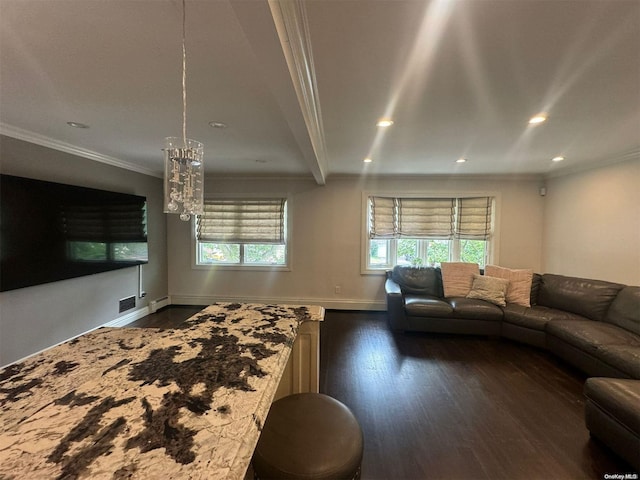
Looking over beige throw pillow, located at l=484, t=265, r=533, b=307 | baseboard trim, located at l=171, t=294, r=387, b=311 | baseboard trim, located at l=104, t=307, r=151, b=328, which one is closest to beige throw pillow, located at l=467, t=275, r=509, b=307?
beige throw pillow, located at l=484, t=265, r=533, b=307

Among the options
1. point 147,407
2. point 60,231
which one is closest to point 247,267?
point 60,231

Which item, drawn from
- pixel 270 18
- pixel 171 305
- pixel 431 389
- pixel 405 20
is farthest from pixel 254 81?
pixel 171 305

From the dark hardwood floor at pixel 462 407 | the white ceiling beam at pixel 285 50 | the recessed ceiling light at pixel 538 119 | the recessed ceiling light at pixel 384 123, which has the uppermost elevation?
the recessed ceiling light at pixel 538 119

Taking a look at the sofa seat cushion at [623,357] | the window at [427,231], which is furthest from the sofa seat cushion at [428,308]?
the sofa seat cushion at [623,357]

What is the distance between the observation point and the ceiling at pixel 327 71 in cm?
123

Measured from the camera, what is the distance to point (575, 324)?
3061 mm

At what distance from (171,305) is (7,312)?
→ 2.60 meters

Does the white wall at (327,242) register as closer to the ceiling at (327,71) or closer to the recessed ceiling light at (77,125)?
the ceiling at (327,71)

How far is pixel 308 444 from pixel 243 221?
173 inches

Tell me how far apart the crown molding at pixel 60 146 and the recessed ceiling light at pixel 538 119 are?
4575 mm

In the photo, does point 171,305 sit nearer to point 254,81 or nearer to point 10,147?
point 10,147

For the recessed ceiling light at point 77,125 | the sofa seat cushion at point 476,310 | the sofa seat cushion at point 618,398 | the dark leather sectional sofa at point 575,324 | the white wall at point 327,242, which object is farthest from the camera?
the white wall at point 327,242

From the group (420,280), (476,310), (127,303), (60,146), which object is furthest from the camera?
(420,280)

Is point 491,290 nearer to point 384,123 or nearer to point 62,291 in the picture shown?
point 384,123
